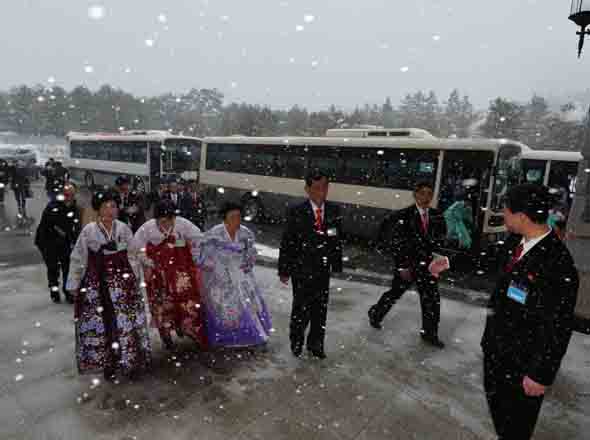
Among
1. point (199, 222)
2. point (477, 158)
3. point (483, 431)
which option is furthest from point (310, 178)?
point (477, 158)

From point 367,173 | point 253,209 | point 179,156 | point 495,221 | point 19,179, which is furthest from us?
point 179,156

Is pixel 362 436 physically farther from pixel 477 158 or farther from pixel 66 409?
pixel 477 158

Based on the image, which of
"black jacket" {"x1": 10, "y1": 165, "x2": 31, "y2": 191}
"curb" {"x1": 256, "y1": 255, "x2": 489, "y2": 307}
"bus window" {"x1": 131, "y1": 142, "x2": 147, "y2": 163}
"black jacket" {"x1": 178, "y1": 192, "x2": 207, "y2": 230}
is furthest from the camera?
"bus window" {"x1": 131, "y1": 142, "x2": 147, "y2": 163}

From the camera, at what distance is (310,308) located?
154 inches

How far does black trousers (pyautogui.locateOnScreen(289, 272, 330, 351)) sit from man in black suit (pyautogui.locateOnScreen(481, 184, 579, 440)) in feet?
5.69

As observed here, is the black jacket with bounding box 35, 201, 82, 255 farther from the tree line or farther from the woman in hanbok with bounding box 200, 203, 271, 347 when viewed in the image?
the tree line

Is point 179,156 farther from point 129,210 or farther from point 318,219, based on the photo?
point 318,219

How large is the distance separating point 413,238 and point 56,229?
4758 mm

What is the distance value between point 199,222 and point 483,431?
6.80 meters

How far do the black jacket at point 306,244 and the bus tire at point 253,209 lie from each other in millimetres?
9449

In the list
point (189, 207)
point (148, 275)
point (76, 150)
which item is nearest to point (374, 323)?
point (148, 275)

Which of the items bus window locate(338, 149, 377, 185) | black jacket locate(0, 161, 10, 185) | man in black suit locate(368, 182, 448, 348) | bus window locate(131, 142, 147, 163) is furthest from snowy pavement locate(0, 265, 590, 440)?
bus window locate(131, 142, 147, 163)

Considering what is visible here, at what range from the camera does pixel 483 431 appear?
2904 millimetres

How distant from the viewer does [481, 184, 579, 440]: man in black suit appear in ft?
6.60
